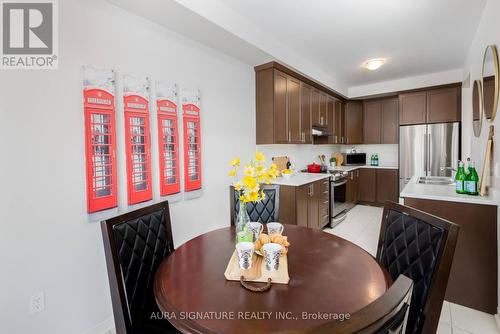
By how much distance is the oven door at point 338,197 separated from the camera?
3836 mm

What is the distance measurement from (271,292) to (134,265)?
73cm

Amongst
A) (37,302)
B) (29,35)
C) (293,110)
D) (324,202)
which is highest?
(29,35)

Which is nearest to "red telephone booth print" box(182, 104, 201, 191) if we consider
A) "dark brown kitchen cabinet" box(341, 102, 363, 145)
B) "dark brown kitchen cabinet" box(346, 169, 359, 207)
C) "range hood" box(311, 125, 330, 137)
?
"range hood" box(311, 125, 330, 137)

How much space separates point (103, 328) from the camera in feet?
5.83

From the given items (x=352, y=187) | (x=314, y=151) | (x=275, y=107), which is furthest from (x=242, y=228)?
(x=352, y=187)

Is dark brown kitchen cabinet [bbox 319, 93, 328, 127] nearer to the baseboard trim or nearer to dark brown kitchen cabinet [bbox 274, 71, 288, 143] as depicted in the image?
dark brown kitchen cabinet [bbox 274, 71, 288, 143]

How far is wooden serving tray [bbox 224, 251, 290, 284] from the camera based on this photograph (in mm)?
1000

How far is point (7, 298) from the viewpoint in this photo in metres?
1.37

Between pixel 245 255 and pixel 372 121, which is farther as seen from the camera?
pixel 372 121

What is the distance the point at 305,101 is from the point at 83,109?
2996mm

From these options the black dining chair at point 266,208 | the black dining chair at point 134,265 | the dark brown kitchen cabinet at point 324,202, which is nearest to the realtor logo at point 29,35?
the black dining chair at point 134,265

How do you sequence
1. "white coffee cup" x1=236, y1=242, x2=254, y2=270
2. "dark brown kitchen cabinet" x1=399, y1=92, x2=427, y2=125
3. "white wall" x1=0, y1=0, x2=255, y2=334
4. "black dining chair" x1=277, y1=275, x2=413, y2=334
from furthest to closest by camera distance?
"dark brown kitchen cabinet" x1=399, y1=92, x2=427, y2=125, "white wall" x1=0, y1=0, x2=255, y2=334, "white coffee cup" x1=236, y1=242, x2=254, y2=270, "black dining chair" x1=277, y1=275, x2=413, y2=334

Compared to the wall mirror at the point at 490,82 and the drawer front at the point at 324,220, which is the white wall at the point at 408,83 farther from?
the drawer front at the point at 324,220

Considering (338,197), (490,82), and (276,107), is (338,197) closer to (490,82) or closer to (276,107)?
(276,107)
